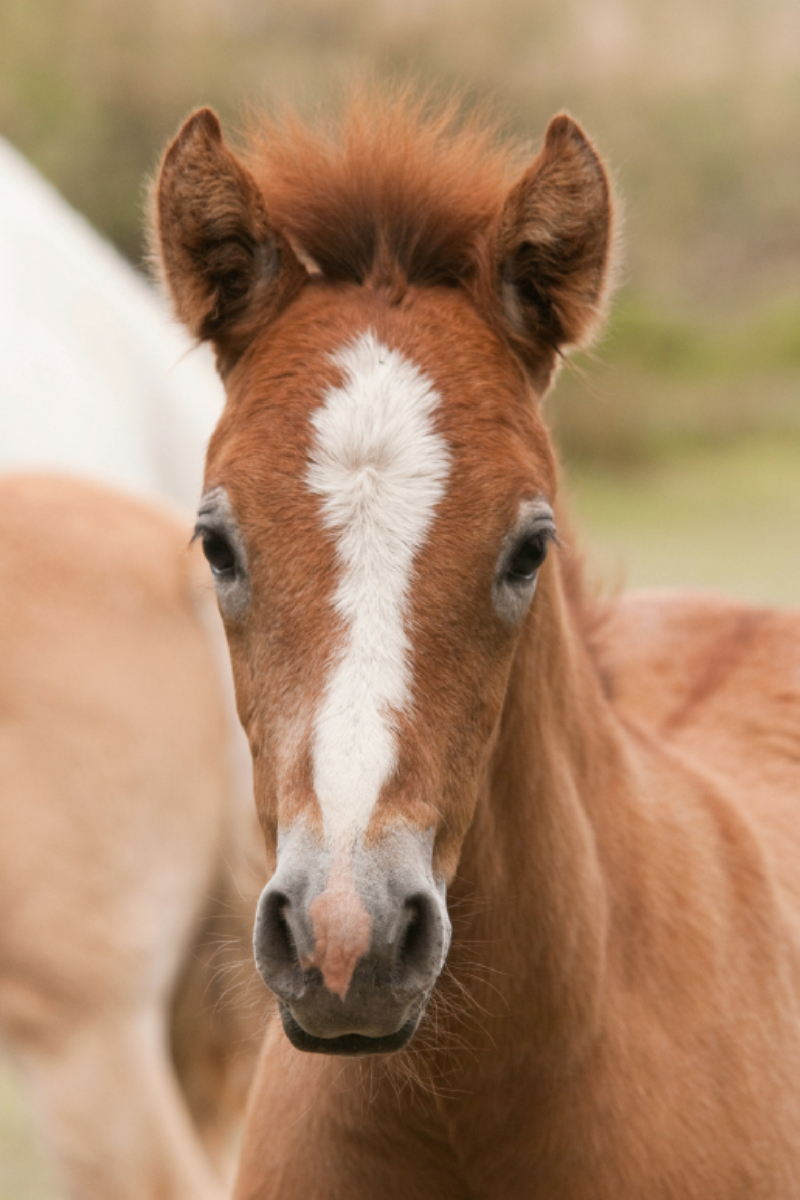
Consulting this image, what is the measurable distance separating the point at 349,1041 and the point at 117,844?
156cm

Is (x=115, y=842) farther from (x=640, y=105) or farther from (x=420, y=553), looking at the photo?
(x=640, y=105)

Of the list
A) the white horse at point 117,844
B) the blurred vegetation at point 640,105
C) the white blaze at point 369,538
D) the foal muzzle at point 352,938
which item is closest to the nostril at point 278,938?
the foal muzzle at point 352,938

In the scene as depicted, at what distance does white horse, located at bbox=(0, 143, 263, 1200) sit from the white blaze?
3.86 feet

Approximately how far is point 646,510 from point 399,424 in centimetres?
2008

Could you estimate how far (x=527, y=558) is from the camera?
65.9 inches

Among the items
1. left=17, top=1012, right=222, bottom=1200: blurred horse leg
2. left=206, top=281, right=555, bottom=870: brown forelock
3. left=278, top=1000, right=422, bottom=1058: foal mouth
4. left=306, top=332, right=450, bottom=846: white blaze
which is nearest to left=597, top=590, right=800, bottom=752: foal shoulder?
left=206, top=281, right=555, bottom=870: brown forelock

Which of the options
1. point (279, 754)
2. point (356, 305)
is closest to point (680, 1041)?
point (279, 754)

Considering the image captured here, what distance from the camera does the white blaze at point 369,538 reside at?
4.74 feet

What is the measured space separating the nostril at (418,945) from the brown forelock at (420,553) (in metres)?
0.10

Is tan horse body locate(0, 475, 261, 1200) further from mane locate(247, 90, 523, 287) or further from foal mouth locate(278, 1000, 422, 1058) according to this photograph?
foal mouth locate(278, 1000, 422, 1058)

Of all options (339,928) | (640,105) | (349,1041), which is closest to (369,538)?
(339,928)

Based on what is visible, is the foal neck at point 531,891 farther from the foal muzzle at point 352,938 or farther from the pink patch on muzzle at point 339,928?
the pink patch on muzzle at point 339,928

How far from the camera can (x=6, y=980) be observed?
9.20ft

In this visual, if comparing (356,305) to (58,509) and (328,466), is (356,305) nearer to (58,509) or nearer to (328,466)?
(328,466)
